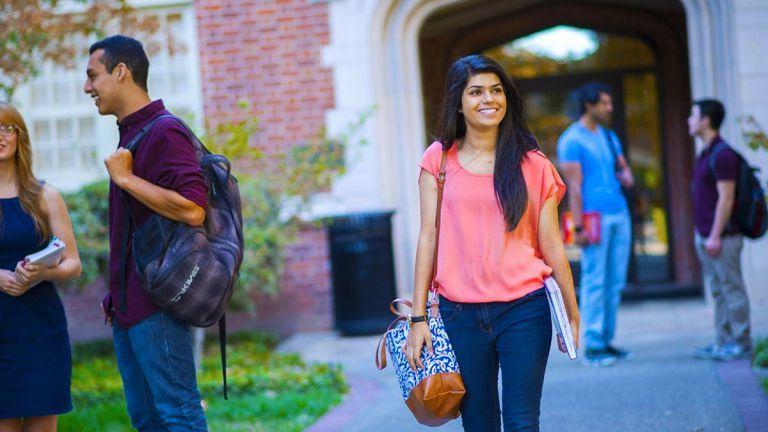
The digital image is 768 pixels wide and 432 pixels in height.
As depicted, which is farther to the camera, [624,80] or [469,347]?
[624,80]

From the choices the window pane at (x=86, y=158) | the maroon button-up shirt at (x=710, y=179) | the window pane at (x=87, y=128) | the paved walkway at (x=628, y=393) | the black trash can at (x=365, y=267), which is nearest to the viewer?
the paved walkway at (x=628, y=393)

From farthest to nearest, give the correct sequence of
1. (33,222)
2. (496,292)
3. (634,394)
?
(634,394) → (33,222) → (496,292)

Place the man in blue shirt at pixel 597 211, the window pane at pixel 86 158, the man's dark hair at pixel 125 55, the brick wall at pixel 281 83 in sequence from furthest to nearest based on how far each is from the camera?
the window pane at pixel 86 158
the brick wall at pixel 281 83
the man in blue shirt at pixel 597 211
the man's dark hair at pixel 125 55

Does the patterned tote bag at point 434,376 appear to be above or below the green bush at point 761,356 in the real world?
above

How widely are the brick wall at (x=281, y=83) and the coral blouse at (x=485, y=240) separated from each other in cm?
729

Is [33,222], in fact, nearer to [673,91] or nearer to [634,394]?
[634,394]

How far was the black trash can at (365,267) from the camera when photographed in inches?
410

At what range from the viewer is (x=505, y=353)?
3.83m

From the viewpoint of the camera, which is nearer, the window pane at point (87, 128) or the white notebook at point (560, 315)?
the white notebook at point (560, 315)

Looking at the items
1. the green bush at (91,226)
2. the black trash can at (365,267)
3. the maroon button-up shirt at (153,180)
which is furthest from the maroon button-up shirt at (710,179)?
the green bush at (91,226)

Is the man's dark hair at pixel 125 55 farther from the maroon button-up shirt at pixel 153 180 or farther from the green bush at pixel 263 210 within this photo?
the green bush at pixel 263 210

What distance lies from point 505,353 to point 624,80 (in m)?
9.36

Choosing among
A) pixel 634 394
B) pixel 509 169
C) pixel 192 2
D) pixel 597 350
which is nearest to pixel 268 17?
pixel 192 2

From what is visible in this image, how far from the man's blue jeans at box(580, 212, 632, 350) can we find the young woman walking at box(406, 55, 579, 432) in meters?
3.72
